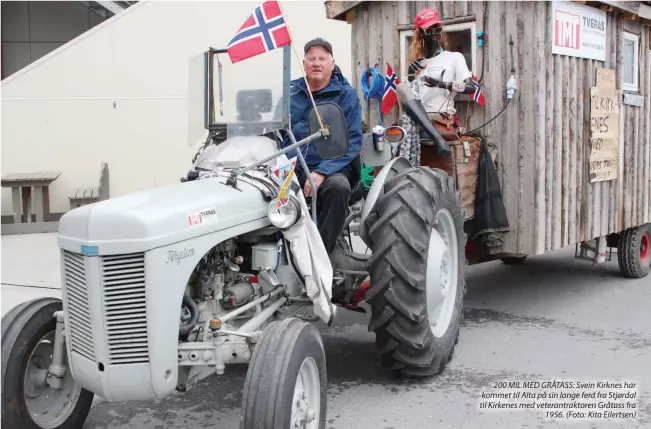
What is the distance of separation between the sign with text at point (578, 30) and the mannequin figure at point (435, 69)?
2.61 feet

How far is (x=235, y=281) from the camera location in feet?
13.0

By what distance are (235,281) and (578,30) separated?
4.16m

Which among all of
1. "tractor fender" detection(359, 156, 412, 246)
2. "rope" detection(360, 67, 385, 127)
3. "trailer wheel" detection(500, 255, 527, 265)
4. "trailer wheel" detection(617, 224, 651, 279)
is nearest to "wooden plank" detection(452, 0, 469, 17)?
"rope" detection(360, 67, 385, 127)

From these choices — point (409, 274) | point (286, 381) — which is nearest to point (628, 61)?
point (409, 274)

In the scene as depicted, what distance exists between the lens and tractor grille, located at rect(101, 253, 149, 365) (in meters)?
3.21

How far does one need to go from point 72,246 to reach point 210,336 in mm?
776

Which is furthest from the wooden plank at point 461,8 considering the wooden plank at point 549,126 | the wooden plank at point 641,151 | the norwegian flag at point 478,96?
the wooden plank at point 641,151

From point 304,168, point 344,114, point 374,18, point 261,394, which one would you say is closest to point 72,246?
point 261,394

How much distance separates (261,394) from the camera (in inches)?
124

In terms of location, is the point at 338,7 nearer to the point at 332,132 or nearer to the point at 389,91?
the point at 389,91

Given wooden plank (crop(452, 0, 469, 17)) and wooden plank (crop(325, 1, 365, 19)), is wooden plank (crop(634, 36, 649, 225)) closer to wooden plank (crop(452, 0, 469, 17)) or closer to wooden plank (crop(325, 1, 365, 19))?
wooden plank (crop(452, 0, 469, 17))

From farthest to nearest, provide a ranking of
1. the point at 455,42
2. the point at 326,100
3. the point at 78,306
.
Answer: the point at 455,42 → the point at 326,100 → the point at 78,306

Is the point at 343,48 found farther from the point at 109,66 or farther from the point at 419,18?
the point at 419,18

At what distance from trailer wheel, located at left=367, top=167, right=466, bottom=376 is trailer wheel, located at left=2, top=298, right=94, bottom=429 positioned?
1.80 metres
